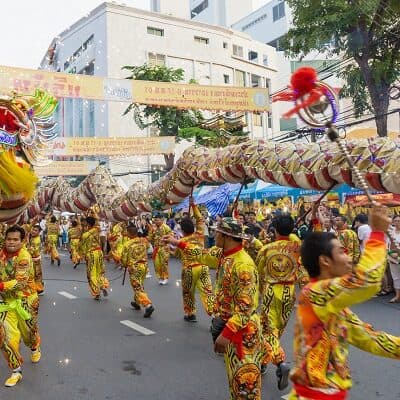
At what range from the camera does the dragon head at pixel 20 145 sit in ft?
14.9

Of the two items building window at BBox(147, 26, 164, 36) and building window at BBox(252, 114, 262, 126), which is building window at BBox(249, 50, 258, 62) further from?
building window at BBox(147, 26, 164, 36)

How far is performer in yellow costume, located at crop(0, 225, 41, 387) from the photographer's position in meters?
4.80

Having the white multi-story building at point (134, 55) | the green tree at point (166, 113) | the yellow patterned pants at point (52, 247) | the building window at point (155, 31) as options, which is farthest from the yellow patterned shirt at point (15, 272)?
the building window at point (155, 31)

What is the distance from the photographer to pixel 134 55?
31.7m

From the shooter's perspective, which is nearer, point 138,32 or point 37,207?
point 37,207

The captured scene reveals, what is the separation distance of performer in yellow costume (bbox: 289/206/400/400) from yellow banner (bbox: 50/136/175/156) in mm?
16229

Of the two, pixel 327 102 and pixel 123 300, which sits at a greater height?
pixel 327 102

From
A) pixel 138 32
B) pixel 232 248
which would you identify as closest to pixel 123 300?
pixel 232 248

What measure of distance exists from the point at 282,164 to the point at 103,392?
280cm

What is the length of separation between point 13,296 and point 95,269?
4.55 metres

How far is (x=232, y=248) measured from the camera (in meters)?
3.74

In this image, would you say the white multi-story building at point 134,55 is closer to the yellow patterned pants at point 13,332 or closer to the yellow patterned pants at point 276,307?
the yellow patterned pants at point 13,332

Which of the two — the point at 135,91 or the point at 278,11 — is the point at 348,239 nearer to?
the point at 135,91

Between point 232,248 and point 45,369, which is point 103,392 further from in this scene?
point 232,248
